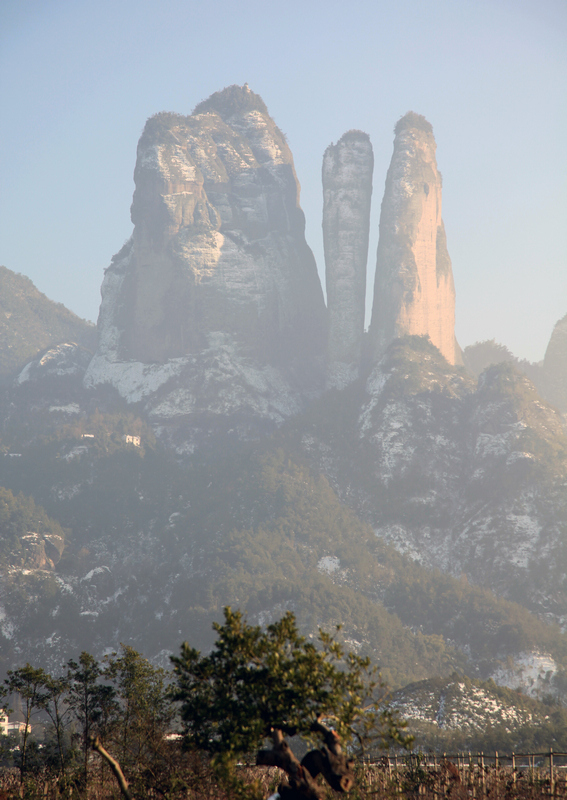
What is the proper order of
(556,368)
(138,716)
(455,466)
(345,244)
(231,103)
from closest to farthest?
1. (138,716)
2. (455,466)
3. (345,244)
4. (231,103)
5. (556,368)

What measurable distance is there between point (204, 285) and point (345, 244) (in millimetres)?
24028

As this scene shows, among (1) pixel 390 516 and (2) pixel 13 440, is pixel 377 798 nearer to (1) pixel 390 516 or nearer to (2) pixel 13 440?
(1) pixel 390 516

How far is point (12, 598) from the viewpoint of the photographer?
Answer: 71.8 metres

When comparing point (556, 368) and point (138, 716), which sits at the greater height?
point (556, 368)

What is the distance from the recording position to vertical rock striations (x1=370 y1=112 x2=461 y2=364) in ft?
335

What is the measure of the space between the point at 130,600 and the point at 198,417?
3384 centimetres

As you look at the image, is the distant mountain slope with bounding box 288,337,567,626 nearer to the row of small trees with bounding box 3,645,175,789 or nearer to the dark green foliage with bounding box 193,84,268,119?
the row of small trees with bounding box 3,645,175,789

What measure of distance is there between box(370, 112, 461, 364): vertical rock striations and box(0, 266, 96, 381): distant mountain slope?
69749 mm

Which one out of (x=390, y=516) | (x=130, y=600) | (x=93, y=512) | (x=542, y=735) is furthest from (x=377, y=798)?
(x=93, y=512)

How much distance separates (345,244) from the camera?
109 m

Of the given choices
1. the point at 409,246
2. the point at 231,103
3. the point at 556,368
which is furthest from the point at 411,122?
the point at 556,368

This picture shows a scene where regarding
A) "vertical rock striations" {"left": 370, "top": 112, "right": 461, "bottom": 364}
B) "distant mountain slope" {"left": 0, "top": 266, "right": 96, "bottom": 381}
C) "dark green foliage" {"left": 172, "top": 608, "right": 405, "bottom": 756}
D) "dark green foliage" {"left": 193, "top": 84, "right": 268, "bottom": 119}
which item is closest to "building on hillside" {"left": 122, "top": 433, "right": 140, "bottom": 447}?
"vertical rock striations" {"left": 370, "top": 112, "right": 461, "bottom": 364}

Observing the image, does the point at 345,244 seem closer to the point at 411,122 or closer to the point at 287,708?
the point at 411,122

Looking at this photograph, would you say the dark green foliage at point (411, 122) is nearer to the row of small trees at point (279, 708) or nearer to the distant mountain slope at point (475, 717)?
the distant mountain slope at point (475, 717)
